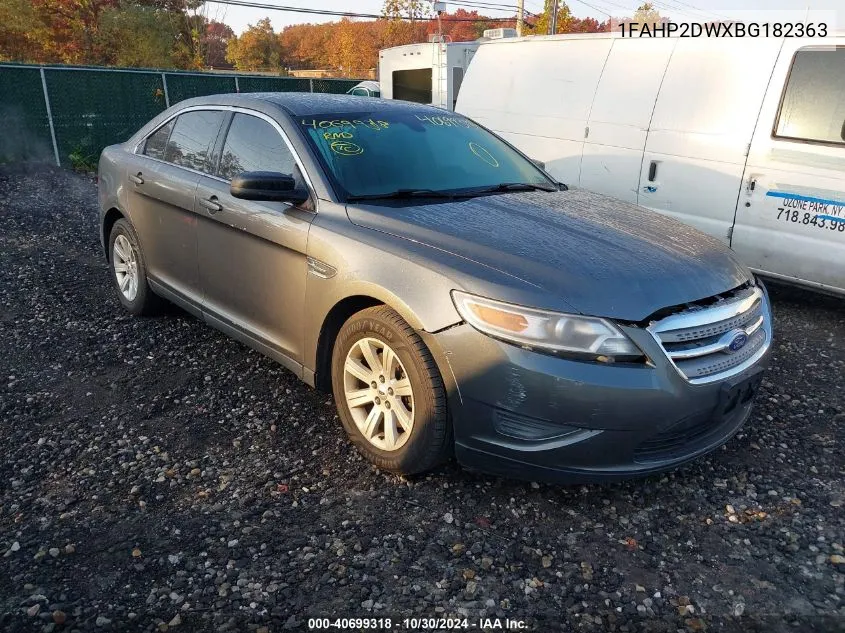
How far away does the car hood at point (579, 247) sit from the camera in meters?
2.65

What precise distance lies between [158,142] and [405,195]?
224 cm

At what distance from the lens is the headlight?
8.36 feet

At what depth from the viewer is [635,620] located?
2.30 meters

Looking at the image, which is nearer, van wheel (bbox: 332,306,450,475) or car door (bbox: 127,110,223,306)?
van wheel (bbox: 332,306,450,475)

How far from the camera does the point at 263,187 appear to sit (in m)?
3.22

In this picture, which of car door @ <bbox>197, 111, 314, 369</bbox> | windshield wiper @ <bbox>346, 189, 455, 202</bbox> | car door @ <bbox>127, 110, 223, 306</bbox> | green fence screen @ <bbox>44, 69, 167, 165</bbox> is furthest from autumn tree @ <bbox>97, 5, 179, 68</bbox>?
windshield wiper @ <bbox>346, 189, 455, 202</bbox>

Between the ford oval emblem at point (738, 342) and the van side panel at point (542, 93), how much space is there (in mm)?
4051

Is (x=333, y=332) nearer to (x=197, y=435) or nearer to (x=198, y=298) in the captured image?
(x=197, y=435)

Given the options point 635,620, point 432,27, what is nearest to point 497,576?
point 635,620

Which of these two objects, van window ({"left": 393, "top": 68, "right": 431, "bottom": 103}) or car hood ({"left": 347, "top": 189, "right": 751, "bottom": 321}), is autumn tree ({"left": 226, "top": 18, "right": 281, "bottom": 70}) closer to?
van window ({"left": 393, "top": 68, "right": 431, "bottom": 103})

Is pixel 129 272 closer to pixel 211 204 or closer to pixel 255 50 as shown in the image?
pixel 211 204

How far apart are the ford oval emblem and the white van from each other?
267 cm

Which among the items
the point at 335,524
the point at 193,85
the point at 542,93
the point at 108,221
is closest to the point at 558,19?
the point at 193,85

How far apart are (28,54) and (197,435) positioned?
2842cm
